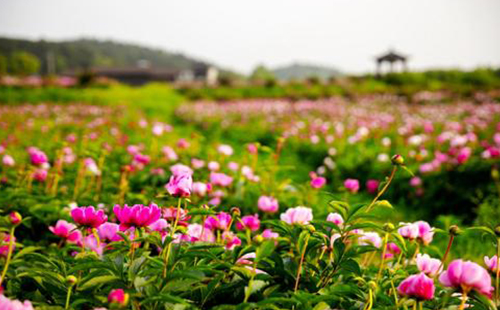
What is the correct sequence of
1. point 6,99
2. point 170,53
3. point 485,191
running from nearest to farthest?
1. point 485,191
2. point 6,99
3. point 170,53

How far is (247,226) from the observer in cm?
134

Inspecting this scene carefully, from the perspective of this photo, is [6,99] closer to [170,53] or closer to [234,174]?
[234,174]

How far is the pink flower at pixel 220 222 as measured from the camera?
126 centimetres

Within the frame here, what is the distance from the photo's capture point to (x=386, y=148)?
489cm

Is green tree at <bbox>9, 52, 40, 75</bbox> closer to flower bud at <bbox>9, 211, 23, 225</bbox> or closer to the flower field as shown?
the flower field

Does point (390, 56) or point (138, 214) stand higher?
point (390, 56)

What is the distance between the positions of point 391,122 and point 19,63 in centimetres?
6280

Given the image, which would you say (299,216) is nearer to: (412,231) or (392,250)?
(412,231)

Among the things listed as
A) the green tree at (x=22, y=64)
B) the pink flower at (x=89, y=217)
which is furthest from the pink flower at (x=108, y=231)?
the green tree at (x=22, y=64)

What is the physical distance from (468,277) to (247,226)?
68cm

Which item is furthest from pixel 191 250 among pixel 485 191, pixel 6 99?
pixel 6 99

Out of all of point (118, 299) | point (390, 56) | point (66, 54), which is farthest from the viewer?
point (66, 54)

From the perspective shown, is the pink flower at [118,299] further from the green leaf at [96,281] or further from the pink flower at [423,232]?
the pink flower at [423,232]

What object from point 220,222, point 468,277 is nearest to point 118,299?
point 220,222
